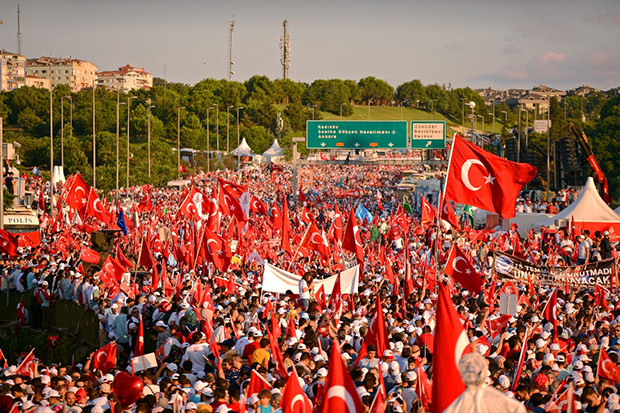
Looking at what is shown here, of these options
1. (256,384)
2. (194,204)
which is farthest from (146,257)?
(256,384)

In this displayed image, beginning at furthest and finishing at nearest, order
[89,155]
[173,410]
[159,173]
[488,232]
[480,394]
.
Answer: [89,155] < [159,173] < [488,232] < [173,410] < [480,394]

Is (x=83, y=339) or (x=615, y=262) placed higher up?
A: (x=615, y=262)

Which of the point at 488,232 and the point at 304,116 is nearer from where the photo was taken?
the point at 488,232

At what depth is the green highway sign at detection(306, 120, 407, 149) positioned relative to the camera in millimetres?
54938

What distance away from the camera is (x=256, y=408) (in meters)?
8.96

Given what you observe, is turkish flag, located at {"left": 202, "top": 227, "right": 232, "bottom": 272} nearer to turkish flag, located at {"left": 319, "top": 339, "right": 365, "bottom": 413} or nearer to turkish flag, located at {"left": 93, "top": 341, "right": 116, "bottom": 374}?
turkish flag, located at {"left": 93, "top": 341, "right": 116, "bottom": 374}

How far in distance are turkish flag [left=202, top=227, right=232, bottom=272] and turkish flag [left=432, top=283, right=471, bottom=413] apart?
40.5 ft

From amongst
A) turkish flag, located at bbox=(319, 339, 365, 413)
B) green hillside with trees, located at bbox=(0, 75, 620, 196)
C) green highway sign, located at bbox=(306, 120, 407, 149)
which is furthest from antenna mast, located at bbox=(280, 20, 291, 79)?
turkish flag, located at bbox=(319, 339, 365, 413)

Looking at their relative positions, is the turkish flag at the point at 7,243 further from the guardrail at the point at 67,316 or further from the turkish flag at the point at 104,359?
the turkish flag at the point at 104,359

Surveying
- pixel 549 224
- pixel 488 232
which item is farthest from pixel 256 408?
pixel 549 224

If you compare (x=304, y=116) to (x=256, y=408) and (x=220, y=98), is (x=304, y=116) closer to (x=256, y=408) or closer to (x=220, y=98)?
(x=220, y=98)

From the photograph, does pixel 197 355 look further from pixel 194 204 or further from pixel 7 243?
pixel 7 243

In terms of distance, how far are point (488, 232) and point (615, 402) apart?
1967cm

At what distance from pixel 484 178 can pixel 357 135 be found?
145ft
